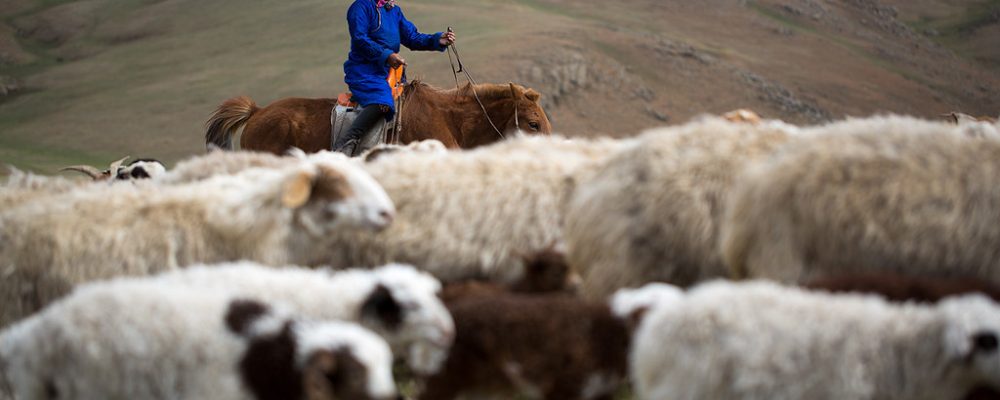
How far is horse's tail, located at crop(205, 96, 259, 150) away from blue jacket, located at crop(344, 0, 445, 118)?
107 inches

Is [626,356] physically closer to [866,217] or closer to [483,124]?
[866,217]

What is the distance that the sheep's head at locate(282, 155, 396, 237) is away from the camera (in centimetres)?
634

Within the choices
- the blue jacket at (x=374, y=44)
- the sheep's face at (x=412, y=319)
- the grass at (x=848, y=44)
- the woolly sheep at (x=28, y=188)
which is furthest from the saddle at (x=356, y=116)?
the grass at (x=848, y=44)

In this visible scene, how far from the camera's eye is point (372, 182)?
21.5 feet

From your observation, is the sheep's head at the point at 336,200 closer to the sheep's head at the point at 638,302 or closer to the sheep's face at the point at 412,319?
the sheep's face at the point at 412,319

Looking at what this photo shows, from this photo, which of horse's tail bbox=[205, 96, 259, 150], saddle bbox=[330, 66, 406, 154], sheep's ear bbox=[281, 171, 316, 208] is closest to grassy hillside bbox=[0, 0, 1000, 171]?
horse's tail bbox=[205, 96, 259, 150]

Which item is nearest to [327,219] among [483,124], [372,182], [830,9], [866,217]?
[372,182]

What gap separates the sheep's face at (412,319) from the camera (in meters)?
4.94

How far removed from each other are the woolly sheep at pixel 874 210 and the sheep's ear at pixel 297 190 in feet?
7.42

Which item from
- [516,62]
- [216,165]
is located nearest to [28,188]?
[216,165]

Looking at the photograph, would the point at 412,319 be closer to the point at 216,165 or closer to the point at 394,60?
the point at 216,165

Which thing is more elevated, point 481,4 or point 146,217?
point 146,217

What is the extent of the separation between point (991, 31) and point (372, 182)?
82230 millimetres

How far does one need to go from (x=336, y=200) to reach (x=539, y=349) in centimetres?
184
